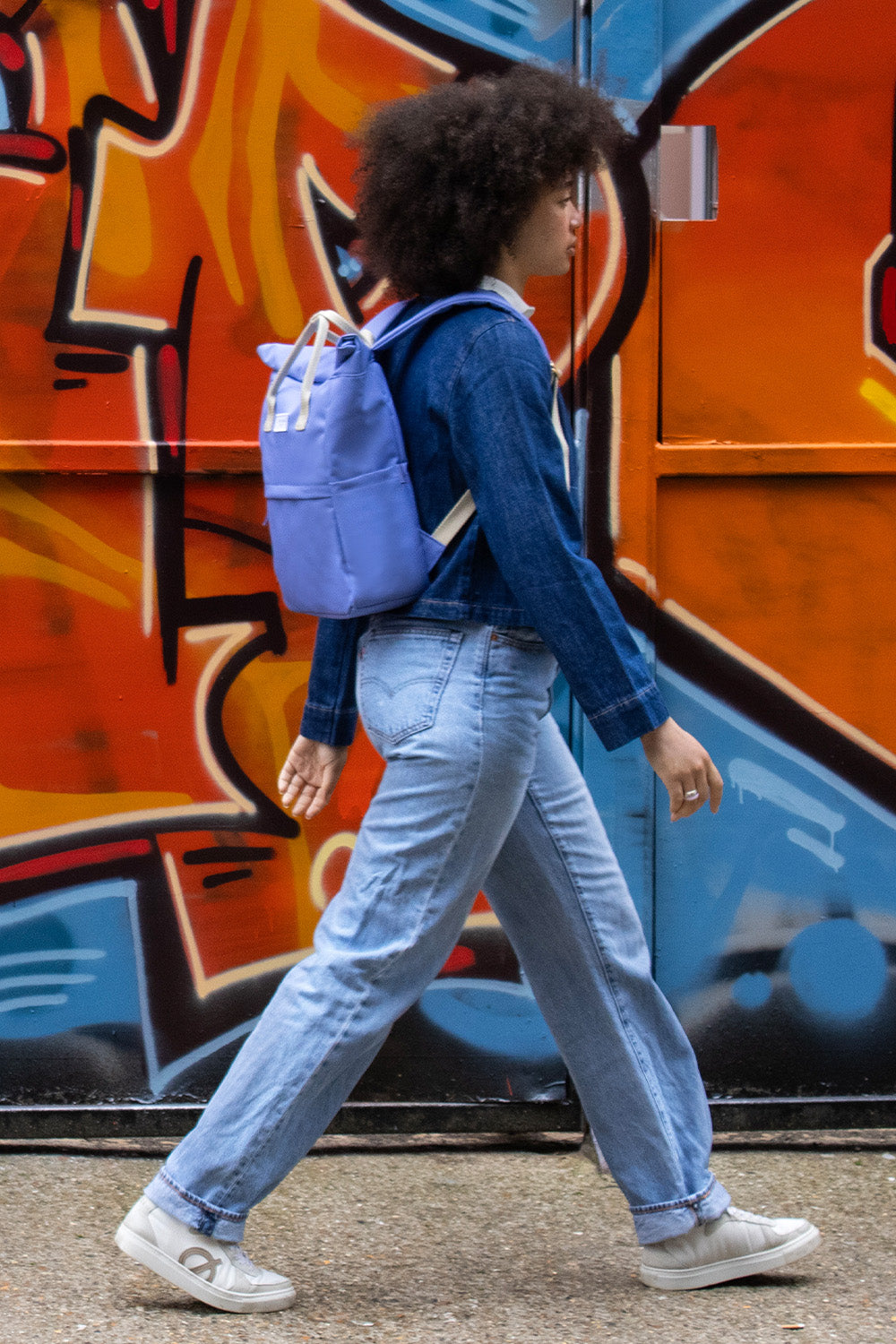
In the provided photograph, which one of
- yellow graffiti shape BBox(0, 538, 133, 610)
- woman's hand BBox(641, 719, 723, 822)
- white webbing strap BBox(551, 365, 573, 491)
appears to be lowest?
woman's hand BBox(641, 719, 723, 822)

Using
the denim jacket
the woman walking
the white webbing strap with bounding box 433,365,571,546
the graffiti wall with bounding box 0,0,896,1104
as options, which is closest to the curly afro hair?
the woman walking

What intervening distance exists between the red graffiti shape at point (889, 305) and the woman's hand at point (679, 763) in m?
1.27

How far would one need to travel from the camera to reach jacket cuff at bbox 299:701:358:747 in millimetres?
2398

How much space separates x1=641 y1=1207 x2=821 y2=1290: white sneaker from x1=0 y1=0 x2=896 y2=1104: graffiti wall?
0.67 meters

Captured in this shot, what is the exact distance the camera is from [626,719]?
211cm

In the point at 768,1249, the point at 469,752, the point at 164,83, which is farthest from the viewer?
the point at 164,83

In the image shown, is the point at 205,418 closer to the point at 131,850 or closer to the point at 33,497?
the point at 33,497

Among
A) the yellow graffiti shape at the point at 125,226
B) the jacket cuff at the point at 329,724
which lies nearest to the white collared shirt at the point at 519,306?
the jacket cuff at the point at 329,724

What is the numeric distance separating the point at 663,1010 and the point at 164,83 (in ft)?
6.50

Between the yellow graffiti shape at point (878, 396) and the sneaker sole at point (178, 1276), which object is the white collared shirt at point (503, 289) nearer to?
the yellow graffiti shape at point (878, 396)

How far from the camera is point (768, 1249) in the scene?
2.40 metres

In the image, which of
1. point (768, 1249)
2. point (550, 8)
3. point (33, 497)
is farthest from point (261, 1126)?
point (550, 8)

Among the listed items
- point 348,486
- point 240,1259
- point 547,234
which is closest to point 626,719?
point 348,486

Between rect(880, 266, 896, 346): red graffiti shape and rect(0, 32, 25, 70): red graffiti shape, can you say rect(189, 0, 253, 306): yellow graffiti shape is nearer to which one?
rect(0, 32, 25, 70): red graffiti shape
